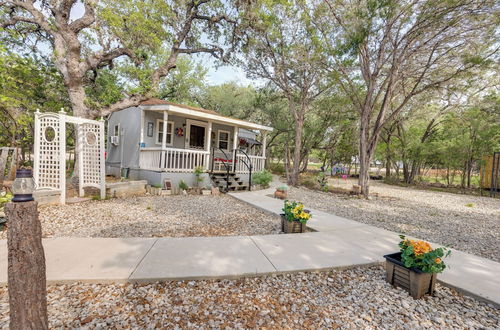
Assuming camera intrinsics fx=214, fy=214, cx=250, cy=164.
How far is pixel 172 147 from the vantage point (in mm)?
9875

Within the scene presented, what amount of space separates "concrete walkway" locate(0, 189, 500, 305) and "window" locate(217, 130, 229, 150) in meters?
8.40

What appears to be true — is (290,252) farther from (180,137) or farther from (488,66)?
(488,66)

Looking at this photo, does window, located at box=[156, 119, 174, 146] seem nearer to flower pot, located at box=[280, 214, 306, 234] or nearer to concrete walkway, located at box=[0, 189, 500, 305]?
concrete walkway, located at box=[0, 189, 500, 305]

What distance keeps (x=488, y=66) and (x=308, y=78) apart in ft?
21.4

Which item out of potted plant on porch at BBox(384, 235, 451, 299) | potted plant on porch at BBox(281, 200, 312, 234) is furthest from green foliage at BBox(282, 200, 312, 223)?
potted plant on porch at BBox(384, 235, 451, 299)

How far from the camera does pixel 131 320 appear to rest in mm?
1760

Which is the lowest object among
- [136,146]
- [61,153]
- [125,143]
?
[61,153]

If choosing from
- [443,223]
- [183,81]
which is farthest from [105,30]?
[443,223]

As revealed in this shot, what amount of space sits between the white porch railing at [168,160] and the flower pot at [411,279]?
6.79 m

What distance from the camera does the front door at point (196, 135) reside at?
10.2 meters

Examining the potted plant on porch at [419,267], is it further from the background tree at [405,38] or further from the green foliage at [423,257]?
the background tree at [405,38]

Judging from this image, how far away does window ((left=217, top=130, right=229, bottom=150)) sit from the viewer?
11.5 meters

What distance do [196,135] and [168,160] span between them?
2.81 meters

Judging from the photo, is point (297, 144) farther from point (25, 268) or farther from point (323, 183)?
point (25, 268)
